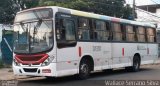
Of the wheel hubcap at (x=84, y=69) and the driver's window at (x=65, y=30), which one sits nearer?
the driver's window at (x=65, y=30)

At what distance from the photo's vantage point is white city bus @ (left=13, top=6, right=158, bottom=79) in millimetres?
14547

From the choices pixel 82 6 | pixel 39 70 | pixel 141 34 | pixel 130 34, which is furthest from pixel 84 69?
pixel 82 6

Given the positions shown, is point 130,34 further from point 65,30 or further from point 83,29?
point 65,30

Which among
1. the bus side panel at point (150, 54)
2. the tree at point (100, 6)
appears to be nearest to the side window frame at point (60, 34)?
the bus side panel at point (150, 54)

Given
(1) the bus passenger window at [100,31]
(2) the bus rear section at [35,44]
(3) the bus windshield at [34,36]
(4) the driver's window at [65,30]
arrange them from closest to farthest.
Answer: (2) the bus rear section at [35,44], (3) the bus windshield at [34,36], (4) the driver's window at [65,30], (1) the bus passenger window at [100,31]

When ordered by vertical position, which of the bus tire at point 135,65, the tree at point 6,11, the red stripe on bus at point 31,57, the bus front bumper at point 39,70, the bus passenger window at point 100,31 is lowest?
the bus tire at point 135,65

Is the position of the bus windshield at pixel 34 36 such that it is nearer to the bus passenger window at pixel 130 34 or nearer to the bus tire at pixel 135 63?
the bus passenger window at pixel 130 34

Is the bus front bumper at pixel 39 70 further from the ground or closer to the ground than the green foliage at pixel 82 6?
closer to the ground

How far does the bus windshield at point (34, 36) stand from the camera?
1457cm

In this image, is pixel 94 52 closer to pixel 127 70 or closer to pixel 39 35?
pixel 39 35

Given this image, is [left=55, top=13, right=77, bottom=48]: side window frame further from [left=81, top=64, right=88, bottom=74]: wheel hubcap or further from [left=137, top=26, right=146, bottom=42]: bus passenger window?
[left=137, top=26, right=146, bottom=42]: bus passenger window

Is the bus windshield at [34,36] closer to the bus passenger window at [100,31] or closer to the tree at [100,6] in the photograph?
the bus passenger window at [100,31]

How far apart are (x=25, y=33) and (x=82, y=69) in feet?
10.0

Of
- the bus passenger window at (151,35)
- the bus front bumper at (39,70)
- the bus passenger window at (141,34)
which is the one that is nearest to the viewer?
the bus front bumper at (39,70)
